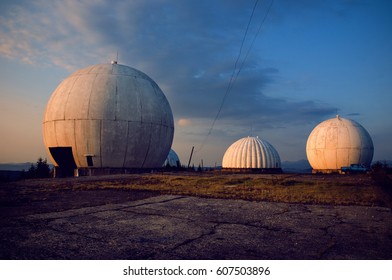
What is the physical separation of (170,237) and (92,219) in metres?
1.30

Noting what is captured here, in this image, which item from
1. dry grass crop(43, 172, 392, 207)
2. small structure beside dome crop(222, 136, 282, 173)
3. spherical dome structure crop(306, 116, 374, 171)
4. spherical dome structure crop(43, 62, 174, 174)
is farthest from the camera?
small structure beside dome crop(222, 136, 282, 173)

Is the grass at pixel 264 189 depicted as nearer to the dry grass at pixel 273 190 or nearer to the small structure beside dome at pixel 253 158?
the dry grass at pixel 273 190

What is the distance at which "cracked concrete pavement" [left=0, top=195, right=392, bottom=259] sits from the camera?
219 centimetres

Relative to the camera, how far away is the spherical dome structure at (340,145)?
28047mm

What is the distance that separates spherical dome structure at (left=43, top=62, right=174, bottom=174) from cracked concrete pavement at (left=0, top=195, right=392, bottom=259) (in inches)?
510

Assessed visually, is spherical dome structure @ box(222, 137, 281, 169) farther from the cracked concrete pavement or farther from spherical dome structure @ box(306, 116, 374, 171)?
the cracked concrete pavement

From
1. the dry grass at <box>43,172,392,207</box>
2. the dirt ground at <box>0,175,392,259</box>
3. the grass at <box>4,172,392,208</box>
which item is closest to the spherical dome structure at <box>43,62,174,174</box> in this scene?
the grass at <box>4,172,392,208</box>

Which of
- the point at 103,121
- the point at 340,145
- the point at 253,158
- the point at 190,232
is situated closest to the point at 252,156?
the point at 253,158

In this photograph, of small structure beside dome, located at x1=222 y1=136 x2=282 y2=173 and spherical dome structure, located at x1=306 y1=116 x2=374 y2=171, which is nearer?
spherical dome structure, located at x1=306 y1=116 x2=374 y2=171

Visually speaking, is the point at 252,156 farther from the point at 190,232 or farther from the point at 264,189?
the point at 190,232

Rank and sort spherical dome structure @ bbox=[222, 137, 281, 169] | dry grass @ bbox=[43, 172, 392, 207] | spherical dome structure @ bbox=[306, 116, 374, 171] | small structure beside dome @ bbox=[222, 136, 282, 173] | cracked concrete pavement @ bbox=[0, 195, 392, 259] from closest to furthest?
cracked concrete pavement @ bbox=[0, 195, 392, 259], dry grass @ bbox=[43, 172, 392, 207], spherical dome structure @ bbox=[306, 116, 374, 171], small structure beside dome @ bbox=[222, 136, 282, 173], spherical dome structure @ bbox=[222, 137, 281, 169]

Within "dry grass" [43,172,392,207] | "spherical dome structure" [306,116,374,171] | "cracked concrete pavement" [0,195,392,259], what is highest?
"spherical dome structure" [306,116,374,171]
